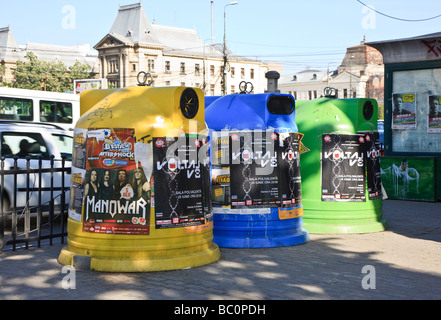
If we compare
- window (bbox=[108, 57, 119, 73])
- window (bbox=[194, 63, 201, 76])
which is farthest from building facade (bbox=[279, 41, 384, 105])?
window (bbox=[108, 57, 119, 73])

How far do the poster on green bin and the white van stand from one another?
29.8 ft

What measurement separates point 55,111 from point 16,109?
1.32 meters

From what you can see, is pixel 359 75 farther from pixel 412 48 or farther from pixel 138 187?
pixel 138 187

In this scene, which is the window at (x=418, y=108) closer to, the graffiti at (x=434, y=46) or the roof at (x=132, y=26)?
the graffiti at (x=434, y=46)

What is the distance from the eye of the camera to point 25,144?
10.7 metres

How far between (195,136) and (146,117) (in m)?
0.63

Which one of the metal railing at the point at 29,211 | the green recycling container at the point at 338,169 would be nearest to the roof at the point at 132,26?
the metal railing at the point at 29,211

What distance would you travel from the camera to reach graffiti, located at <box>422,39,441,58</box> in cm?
1342

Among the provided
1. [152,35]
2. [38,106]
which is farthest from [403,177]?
[152,35]

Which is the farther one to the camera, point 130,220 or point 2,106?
point 2,106

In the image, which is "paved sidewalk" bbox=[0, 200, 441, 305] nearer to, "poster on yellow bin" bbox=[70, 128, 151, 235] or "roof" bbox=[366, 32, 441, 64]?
"poster on yellow bin" bbox=[70, 128, 151, 235]

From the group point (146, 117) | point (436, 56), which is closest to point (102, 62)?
point (436, 56)
